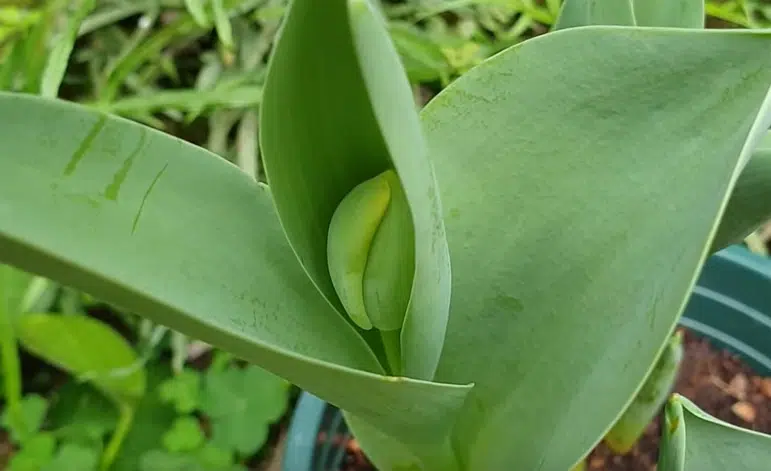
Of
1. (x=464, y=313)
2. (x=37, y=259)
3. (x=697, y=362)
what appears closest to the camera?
(x=37, y=259)

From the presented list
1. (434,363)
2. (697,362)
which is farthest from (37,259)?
(697,362)

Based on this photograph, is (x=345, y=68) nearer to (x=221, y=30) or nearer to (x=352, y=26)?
(x=352, y=26)

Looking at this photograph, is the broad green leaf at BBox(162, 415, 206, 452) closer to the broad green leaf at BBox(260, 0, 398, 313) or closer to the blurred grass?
the blurred grass

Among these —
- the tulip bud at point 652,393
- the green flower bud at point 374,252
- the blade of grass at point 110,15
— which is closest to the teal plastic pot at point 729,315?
the tulip bud at point 652,393

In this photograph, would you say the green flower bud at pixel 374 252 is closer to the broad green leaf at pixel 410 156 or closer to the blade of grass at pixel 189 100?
the broad green leaf at pixel 410 156

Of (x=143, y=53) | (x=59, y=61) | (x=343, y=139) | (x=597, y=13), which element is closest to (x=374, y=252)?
(x=343, y=139)

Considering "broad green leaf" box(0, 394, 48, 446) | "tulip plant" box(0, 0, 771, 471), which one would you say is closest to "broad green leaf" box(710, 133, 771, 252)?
"tulip plant" box(0, 0, 771, 471)

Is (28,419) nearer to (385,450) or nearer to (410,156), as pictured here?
(385,450)
